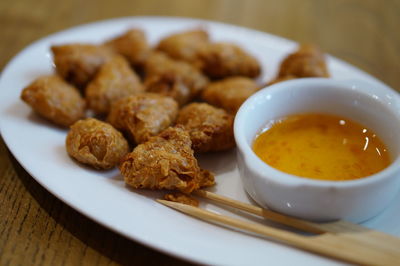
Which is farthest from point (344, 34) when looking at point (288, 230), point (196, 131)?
point (288, 230)

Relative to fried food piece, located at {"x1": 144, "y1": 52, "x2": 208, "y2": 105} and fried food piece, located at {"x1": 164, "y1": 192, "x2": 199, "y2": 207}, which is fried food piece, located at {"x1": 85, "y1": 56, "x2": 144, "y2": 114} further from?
fried food piece, located at {"x1": 164, "y1": 192, "x2": 199, "y2": 207}

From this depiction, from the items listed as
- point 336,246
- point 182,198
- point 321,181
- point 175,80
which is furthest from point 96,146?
point 336,246

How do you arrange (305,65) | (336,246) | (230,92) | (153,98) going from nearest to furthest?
(336,246), (153,98), (230,92), (305,65)

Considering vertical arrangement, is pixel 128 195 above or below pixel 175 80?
below

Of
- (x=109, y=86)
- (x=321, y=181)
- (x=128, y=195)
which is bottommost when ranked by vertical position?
(x=128, y=195)

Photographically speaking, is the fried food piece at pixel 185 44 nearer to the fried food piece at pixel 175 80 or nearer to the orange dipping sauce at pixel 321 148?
the fried food piece at pixel 175 80

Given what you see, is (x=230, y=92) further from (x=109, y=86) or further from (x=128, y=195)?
(x=128, y=195)

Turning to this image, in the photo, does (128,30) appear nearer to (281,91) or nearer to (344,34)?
(281,91)
